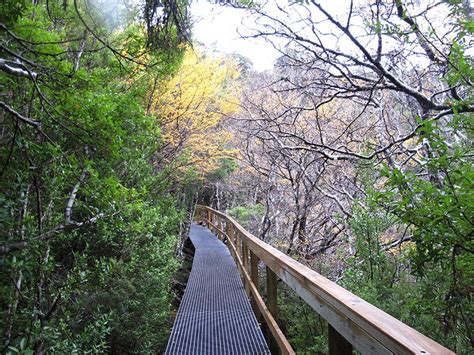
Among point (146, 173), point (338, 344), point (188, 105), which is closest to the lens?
point (338, 344)

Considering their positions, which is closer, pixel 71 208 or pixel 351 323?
pixel 351 323

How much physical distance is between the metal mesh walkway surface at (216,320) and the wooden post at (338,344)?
1400 mm

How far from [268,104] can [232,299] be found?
6.62m

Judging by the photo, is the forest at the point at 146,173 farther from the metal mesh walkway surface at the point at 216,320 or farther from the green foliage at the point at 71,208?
the metal mesh walkway surface at the point at 216,320

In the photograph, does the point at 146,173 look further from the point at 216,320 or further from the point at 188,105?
the point at 216,320

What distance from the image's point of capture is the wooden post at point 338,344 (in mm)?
1412

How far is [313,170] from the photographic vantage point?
843 cm

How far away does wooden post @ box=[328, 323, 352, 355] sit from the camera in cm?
141

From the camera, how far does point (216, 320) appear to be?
3.53 meters

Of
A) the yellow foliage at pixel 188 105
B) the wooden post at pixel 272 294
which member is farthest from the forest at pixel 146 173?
the yellow foliage at pixel 188 105

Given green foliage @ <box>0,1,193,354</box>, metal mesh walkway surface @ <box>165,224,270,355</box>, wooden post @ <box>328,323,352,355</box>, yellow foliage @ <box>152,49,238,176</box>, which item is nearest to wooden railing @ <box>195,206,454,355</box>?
wooden post @ <box>328,323,352,355</box>

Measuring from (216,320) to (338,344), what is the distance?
2340 mm

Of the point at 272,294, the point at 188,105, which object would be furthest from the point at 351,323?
the point at 188,105

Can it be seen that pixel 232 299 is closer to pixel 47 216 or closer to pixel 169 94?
pixel 47 216
